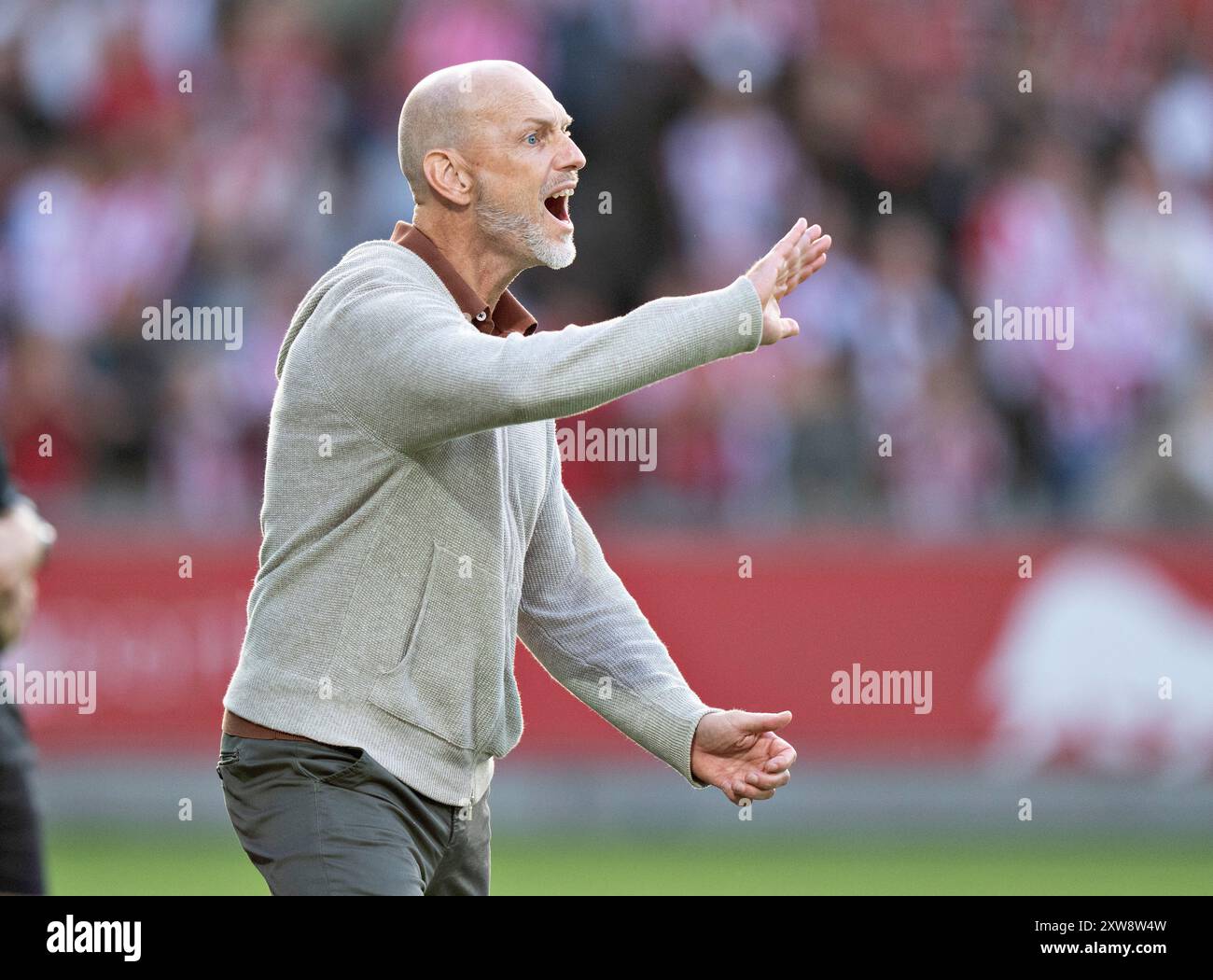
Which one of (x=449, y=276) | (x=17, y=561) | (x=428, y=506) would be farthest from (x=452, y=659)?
(x=17, y=561)

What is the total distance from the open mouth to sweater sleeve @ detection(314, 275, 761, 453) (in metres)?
0.58

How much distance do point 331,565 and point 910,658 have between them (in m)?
6.68

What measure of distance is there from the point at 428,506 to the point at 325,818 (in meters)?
0.69

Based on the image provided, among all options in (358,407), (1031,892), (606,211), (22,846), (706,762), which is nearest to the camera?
(358,407)

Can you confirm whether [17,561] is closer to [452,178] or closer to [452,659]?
[452,659]

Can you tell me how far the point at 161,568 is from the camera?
10.7m

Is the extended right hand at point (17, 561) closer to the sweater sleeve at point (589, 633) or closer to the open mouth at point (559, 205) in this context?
the sweater sleeve at point (589, 633)

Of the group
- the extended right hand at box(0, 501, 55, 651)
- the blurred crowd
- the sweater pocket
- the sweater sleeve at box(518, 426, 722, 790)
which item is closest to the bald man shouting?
the sweater pocket

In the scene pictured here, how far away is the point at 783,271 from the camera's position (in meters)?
4.37

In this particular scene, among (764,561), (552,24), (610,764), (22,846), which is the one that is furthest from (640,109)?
(22,846)

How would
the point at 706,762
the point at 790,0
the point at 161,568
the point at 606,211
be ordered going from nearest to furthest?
the point at 706,762 → the point at 161,568 → the point at 606,211 → the point at 790,0

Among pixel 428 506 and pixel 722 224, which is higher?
pixel 722 224

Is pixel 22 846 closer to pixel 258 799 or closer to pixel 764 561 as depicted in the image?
pixel 258 799

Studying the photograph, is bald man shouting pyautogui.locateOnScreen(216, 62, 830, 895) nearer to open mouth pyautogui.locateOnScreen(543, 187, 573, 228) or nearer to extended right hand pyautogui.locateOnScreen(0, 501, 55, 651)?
open mouth pyautogui.locateOnScreen(543, 187, 573, 228)
